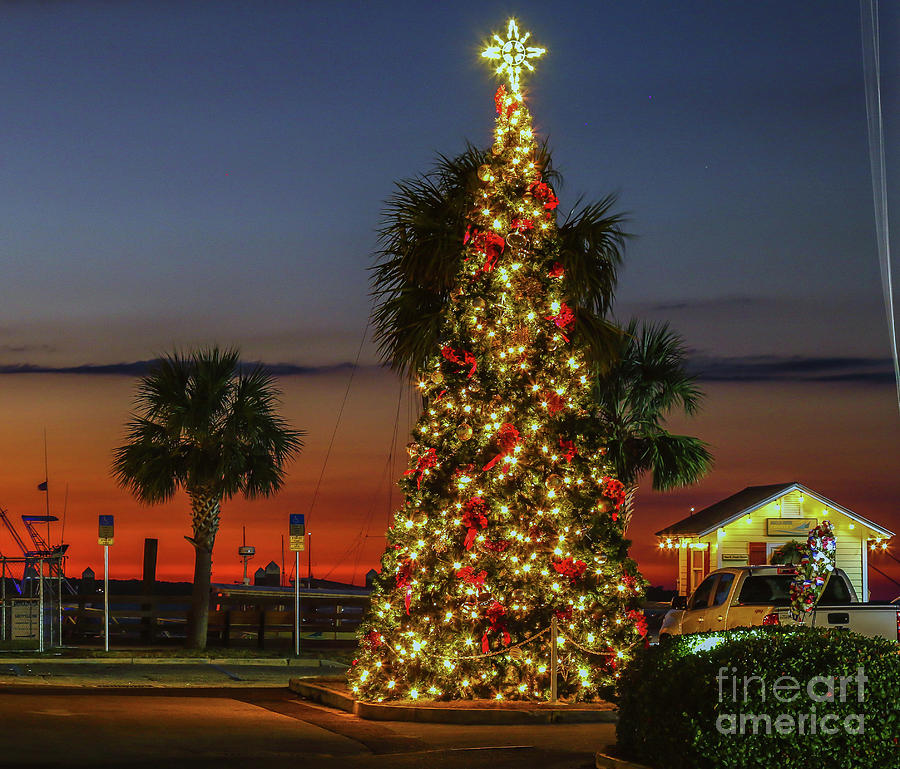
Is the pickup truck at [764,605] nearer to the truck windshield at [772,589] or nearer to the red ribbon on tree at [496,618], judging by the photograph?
the truck windshield at [772,589]

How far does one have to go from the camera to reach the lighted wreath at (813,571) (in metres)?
13.8

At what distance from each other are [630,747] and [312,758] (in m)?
2.92

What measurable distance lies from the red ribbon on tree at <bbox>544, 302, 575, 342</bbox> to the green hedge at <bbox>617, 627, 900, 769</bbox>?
7.15 m

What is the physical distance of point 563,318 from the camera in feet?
55.9

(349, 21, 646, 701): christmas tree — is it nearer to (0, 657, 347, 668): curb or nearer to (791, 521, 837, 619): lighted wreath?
(791, 521, 837, 619): lighted wreath

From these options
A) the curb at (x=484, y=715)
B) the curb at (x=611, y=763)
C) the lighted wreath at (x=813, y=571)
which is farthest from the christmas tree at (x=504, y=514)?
the curb at (x=611, y=763)

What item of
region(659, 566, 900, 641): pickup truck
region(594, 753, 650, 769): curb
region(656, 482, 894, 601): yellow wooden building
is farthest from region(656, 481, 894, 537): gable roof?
region(594, 753, 650, 769): curb

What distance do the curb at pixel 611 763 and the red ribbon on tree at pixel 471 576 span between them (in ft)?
15.1

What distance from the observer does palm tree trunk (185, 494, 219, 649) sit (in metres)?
29.0

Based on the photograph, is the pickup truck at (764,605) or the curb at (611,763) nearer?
the curb at (611,763)

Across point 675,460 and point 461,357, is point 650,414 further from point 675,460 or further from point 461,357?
point 461,357

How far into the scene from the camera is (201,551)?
1145 inches

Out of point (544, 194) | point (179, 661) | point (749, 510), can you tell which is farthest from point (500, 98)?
point (749, 510)

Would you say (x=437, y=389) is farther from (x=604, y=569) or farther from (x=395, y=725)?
(x=395, y=725)
